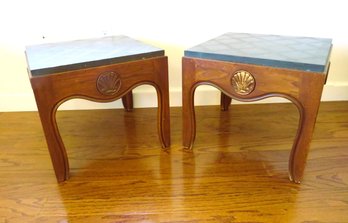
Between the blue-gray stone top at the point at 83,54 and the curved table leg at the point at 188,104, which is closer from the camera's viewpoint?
the blue-gray stone top at the point at 83,54

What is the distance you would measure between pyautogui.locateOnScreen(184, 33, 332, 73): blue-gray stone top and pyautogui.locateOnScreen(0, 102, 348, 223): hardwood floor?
1.27ft

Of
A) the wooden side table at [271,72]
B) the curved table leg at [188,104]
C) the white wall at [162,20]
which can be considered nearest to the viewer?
the wooden side table at [271,72]

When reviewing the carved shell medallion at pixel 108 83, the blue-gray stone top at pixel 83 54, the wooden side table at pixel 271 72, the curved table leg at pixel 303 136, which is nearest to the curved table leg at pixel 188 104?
the wooden side table at pixel 271 72

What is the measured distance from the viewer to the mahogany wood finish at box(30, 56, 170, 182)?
0.85 metres

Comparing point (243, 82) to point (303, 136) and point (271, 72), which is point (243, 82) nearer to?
point (271, 72)

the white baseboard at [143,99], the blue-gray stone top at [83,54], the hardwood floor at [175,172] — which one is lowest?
the hardwood floor at [175,172]

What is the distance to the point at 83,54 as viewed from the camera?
0.95 metres

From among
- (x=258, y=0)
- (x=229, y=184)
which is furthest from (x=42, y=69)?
(x=258, y=0)

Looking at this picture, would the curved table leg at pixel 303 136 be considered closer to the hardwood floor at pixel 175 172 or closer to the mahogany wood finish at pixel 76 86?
the hardwood floor at pixel 175 172

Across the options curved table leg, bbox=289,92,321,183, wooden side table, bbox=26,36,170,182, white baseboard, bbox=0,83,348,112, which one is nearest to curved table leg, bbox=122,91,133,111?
white baseboard, bbox=0,83,348,112

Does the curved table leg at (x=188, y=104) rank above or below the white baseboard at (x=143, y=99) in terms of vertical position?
above

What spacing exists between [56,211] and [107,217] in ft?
0.52

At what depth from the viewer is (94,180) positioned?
0.98 m

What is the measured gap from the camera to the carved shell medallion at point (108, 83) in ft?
2.98
